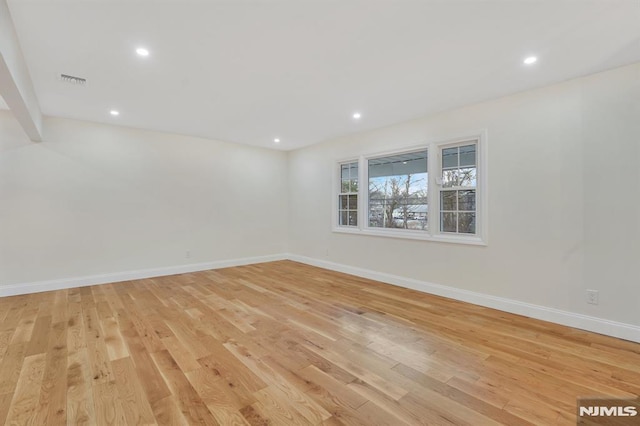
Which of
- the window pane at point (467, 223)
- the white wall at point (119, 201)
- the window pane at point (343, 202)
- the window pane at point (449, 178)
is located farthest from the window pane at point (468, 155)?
the white wall at point (119, 201)

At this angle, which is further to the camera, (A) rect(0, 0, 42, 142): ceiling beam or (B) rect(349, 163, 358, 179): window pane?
(B) rect(349, 163, 358, 179): window pane

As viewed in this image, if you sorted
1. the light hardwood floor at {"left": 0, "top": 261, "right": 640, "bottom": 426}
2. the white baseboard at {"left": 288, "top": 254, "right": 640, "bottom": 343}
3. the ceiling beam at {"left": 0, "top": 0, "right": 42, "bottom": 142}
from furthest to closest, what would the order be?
the white baseboard at {"left": 288, "top": 254, "right": 640, "bottom": 343} < the ceiling beam at {"left": 0, "top": 0, "right": 42, "bottom": 142} < the light hardwood floor at {"left": 0, "top": 261, "right": 640, "bottom": 426}

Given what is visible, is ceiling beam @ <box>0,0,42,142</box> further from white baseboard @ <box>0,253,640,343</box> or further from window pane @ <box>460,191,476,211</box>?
window pane @ <box>460,191,476,211</box>

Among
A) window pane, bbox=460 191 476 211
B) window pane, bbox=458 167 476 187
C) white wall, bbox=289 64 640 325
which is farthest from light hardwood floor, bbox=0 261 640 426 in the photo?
window pane, bbox=458 167 476 187

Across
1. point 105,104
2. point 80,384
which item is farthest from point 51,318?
point 105,104

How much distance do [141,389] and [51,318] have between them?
2149 mm

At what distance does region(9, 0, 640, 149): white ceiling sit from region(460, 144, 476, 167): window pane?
24.3 inches

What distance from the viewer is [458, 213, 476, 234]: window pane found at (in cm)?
372

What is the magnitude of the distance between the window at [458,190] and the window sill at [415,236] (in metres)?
0.11

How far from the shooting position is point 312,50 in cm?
245

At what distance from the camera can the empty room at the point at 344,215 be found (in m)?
1.91

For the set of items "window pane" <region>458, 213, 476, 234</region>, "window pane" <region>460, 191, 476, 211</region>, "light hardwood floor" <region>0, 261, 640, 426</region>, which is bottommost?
"light hardwood floor" <region>0, 261, 640, 426</region>

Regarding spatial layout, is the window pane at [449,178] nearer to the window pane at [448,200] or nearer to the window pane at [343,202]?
the window pane at [448,200]

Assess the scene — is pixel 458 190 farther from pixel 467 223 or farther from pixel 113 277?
Answer: pixel 113 277
